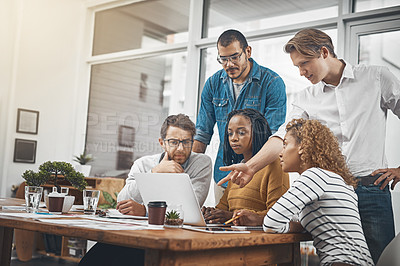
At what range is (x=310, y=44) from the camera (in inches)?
115

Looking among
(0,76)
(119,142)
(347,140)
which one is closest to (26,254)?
(119,142)

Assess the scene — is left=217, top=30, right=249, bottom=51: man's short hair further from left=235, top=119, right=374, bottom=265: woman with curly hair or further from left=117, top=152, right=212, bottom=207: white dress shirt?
left=235, top=119, right=374, bottom=265: woman with curly hair

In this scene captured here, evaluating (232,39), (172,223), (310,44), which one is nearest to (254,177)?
(172,223)

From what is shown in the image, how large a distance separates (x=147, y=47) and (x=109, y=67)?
0.61 m

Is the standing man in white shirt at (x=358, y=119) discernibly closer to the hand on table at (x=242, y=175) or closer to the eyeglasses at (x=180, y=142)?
the hand on table at (x=242, y=175)

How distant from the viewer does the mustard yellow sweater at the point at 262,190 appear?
2.40 meters

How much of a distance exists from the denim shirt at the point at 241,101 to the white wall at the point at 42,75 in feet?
7.94

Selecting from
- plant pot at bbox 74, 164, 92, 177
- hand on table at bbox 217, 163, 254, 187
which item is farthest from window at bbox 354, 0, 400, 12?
plant pot at bbox 74, 164, 92, 177

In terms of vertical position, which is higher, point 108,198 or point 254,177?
point 254,177

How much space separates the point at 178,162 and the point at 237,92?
2.31ft

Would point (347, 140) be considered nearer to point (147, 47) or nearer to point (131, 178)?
point (131, 178)

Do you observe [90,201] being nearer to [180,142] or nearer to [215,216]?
[215,216]

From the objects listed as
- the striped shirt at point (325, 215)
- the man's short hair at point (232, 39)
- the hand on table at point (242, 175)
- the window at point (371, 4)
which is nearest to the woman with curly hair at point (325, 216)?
the striped shirt at point (325, 215)

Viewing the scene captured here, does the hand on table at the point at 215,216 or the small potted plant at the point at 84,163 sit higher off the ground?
the small potted plant at the point at 84,163
